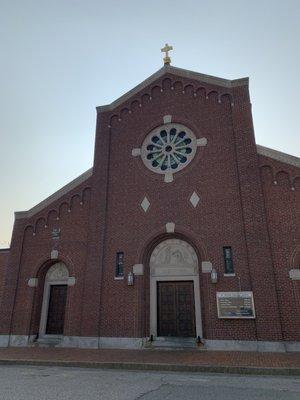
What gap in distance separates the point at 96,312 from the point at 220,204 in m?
7.80

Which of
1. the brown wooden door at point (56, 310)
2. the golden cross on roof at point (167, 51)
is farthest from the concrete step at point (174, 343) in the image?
the golden cross on roof at point (167, 51)

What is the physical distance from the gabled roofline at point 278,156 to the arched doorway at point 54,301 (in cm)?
1186

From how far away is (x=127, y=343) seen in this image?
14.8 m

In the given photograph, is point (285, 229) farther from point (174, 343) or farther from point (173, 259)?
point (174, 343)

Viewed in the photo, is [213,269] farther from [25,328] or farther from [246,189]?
[25,328]

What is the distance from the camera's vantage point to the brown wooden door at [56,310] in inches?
674

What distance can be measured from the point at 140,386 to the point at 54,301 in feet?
36.8

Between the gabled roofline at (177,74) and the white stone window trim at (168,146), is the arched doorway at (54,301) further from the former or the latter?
the gabled roofline at (177,74)

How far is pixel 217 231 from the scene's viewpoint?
49.7 ft

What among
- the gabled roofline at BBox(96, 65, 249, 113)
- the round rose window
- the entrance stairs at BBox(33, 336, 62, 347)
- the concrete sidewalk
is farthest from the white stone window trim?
the entrance stairs at BBox(33, 336, 62, 347)

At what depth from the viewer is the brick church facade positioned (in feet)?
45.8

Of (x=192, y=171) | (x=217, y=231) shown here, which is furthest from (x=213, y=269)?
(x=192, y=171)

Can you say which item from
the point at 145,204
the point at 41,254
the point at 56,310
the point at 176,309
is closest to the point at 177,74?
the point at 145,204

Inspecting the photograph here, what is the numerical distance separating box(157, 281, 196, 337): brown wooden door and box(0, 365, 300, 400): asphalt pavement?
5.22 m
